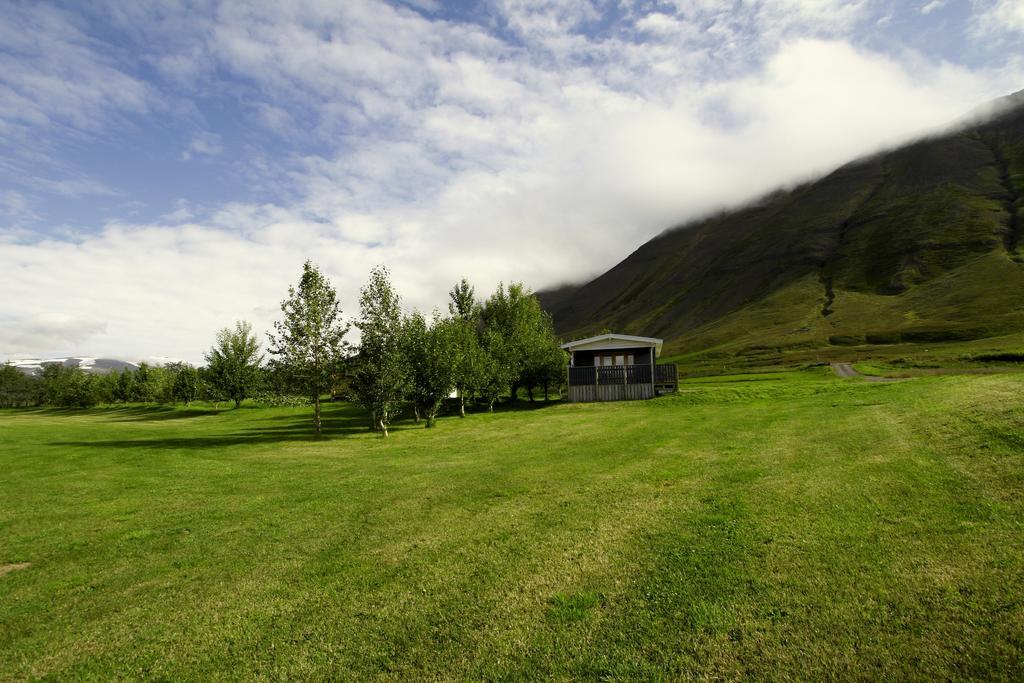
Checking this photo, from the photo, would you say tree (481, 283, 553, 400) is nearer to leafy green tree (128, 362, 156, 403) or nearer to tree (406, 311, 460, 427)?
tree (406, 311, 460, 427)

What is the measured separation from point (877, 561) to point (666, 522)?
3.40 meters

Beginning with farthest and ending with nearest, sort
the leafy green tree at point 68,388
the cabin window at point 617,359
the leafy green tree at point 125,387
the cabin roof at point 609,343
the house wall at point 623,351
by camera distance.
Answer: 1. the leafy green tree at point 68,388
2. the leafy green tree at point 125,387
3. the cabin window at point 617,359
4. the house wall at point 623,351
5. the cabin roof at point 609,343

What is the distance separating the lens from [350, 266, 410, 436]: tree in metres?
28.8

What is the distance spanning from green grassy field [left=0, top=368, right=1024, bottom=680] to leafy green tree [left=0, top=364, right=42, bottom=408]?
6591 inches

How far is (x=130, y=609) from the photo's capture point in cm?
733

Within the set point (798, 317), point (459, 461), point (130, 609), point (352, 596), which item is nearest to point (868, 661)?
point (352, 596)

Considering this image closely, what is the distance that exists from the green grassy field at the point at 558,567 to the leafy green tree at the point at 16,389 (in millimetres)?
167419

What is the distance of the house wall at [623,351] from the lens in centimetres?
4531

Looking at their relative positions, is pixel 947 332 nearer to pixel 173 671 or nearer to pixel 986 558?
pixel 986 558

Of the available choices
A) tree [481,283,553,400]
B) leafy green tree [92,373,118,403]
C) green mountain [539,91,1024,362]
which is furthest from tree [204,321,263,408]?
green mountain [539,91,1024,362]

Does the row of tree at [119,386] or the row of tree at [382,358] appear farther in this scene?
the row of tree at [119,386]

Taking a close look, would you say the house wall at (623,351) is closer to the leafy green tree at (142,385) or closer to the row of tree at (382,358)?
the row of tree at (382,358)

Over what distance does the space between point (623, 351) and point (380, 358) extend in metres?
24.9

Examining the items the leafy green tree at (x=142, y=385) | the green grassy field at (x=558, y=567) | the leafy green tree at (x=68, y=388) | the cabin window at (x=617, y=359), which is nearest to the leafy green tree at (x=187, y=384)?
the leafy green tree at (x=142, y=385)
